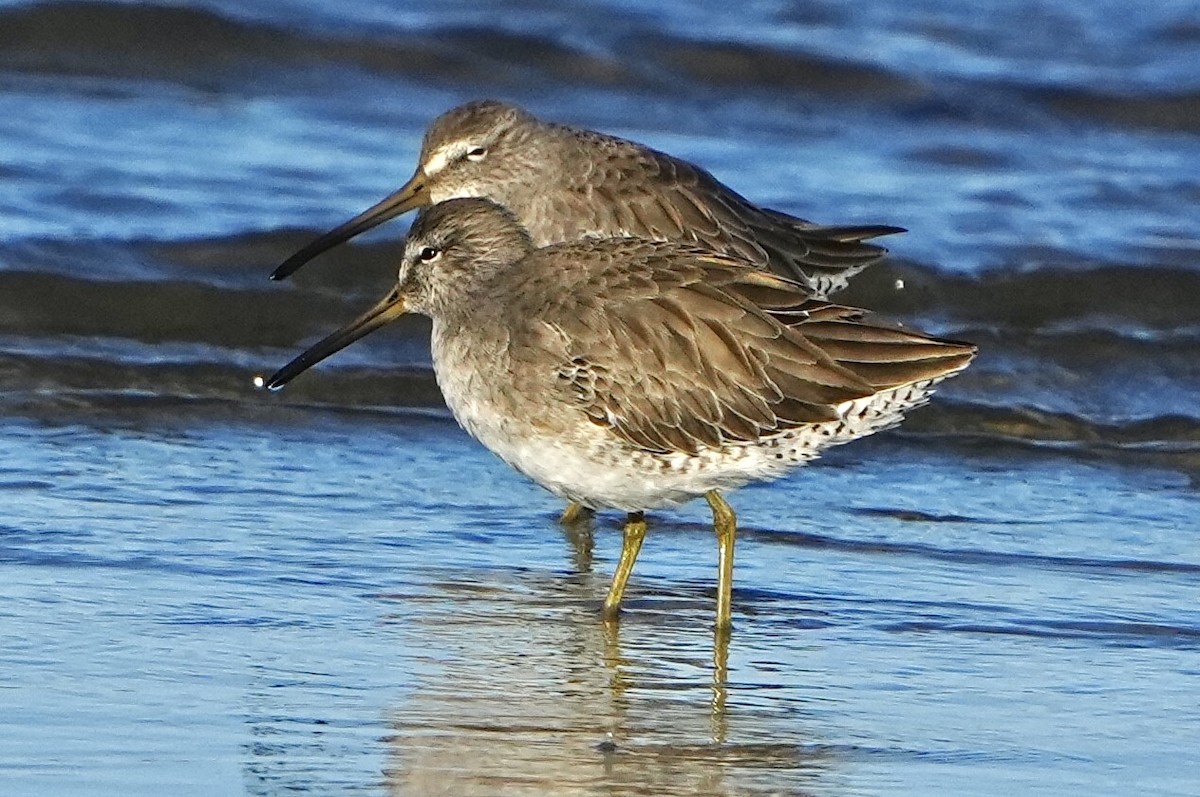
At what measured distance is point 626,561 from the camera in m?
6.52

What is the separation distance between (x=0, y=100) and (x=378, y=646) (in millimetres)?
7201

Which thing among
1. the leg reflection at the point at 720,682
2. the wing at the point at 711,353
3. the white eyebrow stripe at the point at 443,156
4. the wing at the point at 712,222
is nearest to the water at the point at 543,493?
the leg reflection at the point at 720,682

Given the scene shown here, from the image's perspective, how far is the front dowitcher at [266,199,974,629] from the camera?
6.29 m

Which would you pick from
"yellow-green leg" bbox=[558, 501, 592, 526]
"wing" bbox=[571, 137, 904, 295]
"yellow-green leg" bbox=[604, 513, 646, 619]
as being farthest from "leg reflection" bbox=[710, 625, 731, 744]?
"wing" bbox=[571, 137, 904, 295]

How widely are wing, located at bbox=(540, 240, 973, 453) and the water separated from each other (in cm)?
59

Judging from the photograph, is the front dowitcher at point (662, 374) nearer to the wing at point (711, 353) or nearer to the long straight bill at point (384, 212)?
the wing at point (711, 353)

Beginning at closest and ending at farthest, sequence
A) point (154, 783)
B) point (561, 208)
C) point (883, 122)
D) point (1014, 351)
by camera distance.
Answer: point (154, 783)
point (561, 208)
point (1014, 351)
point (883, 122)

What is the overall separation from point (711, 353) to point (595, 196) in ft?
5.90

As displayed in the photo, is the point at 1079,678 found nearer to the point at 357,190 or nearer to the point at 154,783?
the point at 154,783

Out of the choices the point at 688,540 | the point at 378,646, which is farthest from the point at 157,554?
the point at 688,540

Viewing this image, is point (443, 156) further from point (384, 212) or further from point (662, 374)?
point (662, 374)

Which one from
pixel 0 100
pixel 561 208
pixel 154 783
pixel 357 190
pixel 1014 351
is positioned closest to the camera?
pixel 154 783

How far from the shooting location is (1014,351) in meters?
9.81

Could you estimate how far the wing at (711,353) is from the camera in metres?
6.32
